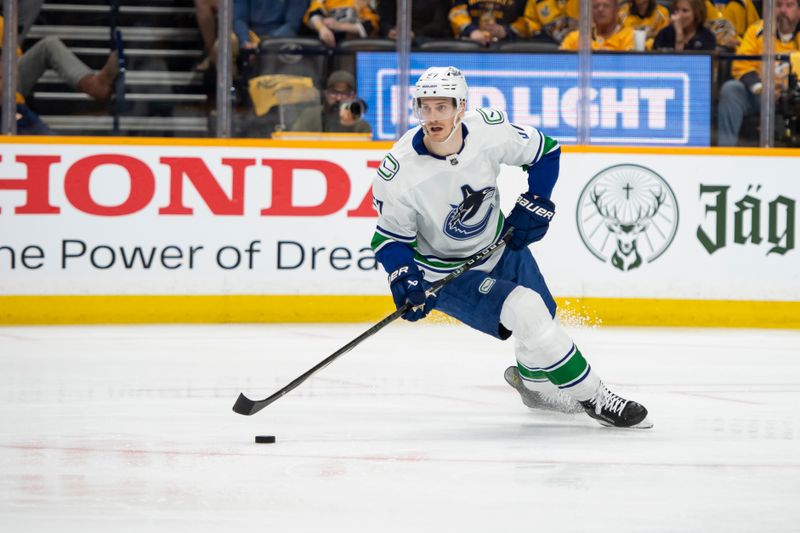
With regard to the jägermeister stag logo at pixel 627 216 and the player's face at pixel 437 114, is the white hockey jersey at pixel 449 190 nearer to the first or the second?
the player's face at pixel 437 114

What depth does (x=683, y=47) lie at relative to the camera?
7.73 metres

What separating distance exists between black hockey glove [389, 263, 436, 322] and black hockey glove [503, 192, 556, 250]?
367 millimetres

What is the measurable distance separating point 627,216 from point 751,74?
107 centimetres

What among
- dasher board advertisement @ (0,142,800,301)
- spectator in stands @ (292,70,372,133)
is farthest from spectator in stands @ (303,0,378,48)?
dasher board advertisement @ (0,142,800,301)

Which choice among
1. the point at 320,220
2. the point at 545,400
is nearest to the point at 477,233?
the point at 545,400

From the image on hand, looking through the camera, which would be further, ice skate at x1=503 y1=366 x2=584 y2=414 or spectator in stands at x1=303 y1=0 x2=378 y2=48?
spectator in stands at x1=303 y1=0 x2=378 y2=48

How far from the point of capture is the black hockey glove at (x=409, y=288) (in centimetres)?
399

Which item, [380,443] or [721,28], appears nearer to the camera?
[380,443]

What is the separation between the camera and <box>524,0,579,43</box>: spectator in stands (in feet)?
25.3

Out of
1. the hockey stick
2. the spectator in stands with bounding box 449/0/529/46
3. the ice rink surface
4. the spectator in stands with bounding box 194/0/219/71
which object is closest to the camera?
the ice rink surface

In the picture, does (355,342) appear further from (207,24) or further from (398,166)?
(207,24)

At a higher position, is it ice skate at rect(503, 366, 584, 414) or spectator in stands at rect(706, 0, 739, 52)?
spectator in stands at rect(706, 0, 739, 52)

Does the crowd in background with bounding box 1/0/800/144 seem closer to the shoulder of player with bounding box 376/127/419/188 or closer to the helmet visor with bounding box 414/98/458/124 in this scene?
the shoulder of player with bounding box 376/127/419/188

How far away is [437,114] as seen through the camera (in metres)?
3.97
